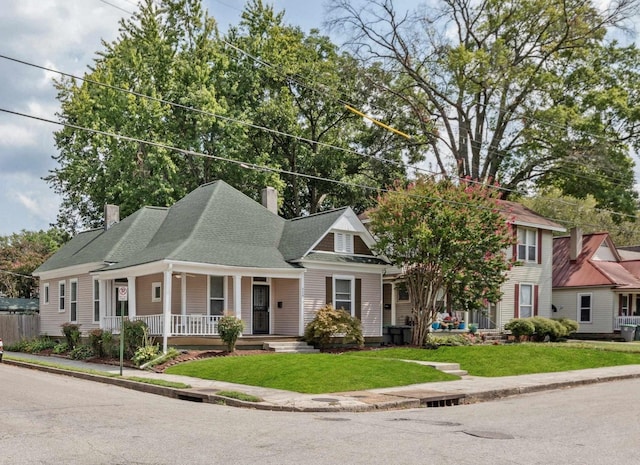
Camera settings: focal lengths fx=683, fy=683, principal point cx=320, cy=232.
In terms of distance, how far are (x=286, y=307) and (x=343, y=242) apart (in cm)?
372

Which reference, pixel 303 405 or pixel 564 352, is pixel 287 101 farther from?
pixel 303 405

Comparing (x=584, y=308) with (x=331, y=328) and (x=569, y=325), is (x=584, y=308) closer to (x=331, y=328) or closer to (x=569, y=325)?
(x=569, y=325)

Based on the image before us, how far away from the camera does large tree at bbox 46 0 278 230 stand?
3784 cm

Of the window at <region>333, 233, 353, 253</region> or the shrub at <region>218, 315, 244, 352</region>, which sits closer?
the shrub at <region>218, 315, 244, 352</region>

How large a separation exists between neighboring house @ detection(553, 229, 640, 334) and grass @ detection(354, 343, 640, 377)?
12.9 m

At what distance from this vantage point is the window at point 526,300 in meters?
37.7

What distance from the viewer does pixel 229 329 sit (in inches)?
900

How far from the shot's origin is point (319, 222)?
29000 mm


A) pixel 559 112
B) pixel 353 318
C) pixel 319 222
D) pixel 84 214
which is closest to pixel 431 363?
pixel 353 318

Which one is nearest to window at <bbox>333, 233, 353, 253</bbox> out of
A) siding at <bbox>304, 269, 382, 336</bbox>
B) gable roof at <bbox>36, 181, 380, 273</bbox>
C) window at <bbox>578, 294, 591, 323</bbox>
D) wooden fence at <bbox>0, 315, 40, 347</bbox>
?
gable roof at <bbox>36, 181, 380, 273</bbox>

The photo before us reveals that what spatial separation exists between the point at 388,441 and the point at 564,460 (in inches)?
91.8

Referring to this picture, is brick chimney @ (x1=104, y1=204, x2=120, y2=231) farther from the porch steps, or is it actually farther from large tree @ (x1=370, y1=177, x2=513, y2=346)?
large tree @ (x1=370, y1=177, x2=513, y2=346)

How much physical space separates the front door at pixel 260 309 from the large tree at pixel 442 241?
5.05 meters

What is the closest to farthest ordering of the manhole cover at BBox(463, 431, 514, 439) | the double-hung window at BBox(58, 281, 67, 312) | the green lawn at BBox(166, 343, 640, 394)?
the manhole cover at BBox(463, 431, 514, 439), the green lawn at BBox(166, 343, 640, 394), the double-hung window at BBox(58, 281, 67, 312)
